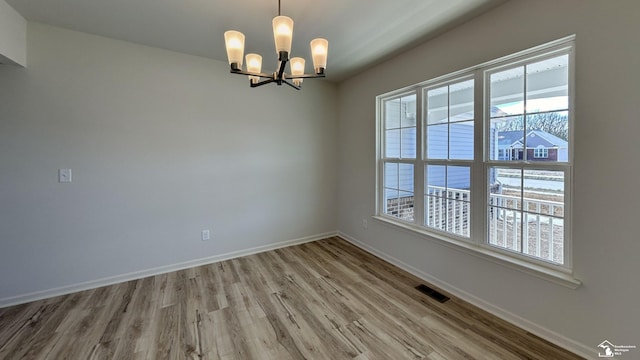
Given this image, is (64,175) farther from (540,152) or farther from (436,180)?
(540,152)

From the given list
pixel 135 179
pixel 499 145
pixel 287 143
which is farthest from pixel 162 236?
pixel 499 145

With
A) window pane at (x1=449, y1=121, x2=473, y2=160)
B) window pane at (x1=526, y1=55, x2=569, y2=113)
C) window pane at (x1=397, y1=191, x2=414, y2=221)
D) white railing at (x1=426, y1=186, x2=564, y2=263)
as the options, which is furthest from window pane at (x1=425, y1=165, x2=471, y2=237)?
window pane at (x1=526, y1=55, x2=569, y2=113)

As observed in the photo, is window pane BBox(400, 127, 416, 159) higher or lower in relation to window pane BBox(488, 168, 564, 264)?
higher

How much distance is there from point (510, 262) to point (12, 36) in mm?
4677

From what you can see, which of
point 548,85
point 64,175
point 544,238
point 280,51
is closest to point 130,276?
point 64,175

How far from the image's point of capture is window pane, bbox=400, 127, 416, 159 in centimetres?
301

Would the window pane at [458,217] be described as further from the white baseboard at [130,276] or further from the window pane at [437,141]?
the white baseboard at [130,276]

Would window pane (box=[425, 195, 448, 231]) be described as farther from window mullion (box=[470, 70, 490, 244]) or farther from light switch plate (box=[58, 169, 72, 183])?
light switch plate (box=[58, 169, 72, 183])

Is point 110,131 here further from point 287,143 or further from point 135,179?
point 287,143

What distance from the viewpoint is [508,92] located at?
83.4 inches

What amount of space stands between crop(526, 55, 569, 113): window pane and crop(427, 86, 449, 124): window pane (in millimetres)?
738

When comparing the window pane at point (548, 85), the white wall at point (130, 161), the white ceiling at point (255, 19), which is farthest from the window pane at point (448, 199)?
the white wall at point (130, 161)

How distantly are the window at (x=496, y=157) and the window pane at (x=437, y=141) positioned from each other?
0.04ft

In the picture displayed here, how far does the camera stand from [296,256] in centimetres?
341
